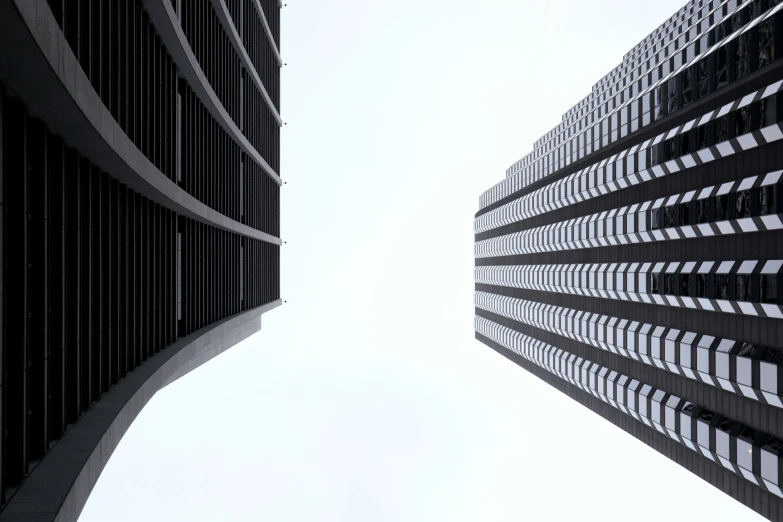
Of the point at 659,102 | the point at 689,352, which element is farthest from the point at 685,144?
the point at 689,352

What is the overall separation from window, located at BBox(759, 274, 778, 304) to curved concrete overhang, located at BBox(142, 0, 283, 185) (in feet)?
118

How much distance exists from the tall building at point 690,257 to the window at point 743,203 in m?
0.09

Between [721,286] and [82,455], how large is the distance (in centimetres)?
3575

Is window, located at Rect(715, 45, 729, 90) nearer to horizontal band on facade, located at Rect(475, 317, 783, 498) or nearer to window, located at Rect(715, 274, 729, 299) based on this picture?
window, located at Rect(715, 274, 729, 299)

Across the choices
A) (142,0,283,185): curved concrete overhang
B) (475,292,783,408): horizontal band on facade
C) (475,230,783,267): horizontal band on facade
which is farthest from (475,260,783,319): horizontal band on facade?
(142,0,283,185): curved concrete overhang

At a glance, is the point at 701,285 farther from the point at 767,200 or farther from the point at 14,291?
the point at 14,291

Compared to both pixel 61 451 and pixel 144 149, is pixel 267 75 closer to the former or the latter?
pixel 144 149

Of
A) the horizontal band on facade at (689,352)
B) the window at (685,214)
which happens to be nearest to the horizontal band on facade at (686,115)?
the window at (685,214)

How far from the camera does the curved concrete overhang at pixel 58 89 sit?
17078 mm

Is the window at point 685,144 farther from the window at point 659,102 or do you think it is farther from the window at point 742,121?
the window at point 659,102

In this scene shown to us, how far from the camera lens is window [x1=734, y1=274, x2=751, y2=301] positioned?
36438 mm

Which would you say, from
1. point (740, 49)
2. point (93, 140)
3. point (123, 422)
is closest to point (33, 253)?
point (93, 140)

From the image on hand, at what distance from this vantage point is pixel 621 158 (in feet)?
183

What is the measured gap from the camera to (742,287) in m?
37.1
